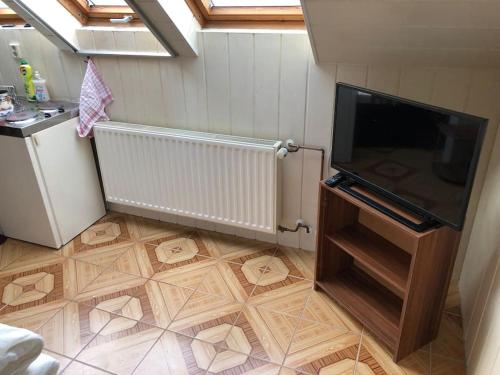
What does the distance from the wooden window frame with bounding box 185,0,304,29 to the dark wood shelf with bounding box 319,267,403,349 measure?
3.98 ft

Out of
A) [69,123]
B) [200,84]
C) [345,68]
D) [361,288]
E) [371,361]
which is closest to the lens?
[371,361]

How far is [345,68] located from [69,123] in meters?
1.51

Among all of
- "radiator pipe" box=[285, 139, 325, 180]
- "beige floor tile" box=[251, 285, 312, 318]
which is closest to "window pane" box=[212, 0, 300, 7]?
"radiator pipe" box=[285, 139, 325, 180]

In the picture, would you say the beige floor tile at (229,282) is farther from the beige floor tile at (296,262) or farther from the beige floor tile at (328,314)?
the beige floor tile at (328,314)

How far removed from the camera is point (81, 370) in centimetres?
164

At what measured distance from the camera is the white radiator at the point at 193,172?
6.79ft

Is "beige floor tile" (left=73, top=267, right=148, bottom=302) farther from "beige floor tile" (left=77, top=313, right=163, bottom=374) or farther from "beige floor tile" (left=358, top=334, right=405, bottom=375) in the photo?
"beige floor tile" (left=358, top=334, right=405, bottom=375)

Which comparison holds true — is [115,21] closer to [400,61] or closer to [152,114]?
[152,114]

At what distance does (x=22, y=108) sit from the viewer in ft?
7.72

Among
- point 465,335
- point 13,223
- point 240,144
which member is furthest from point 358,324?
point 13,223

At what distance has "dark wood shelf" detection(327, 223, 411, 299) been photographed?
5.27 feet

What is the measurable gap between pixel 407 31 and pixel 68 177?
1.90 meters

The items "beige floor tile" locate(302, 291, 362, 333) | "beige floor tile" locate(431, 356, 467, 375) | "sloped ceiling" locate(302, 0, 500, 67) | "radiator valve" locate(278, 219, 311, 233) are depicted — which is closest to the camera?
"sloped ceiling" locate(302, 0, 500, 67)

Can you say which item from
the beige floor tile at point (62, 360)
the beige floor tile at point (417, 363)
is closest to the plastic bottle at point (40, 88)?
the beige floor tile at point (62, 360)
